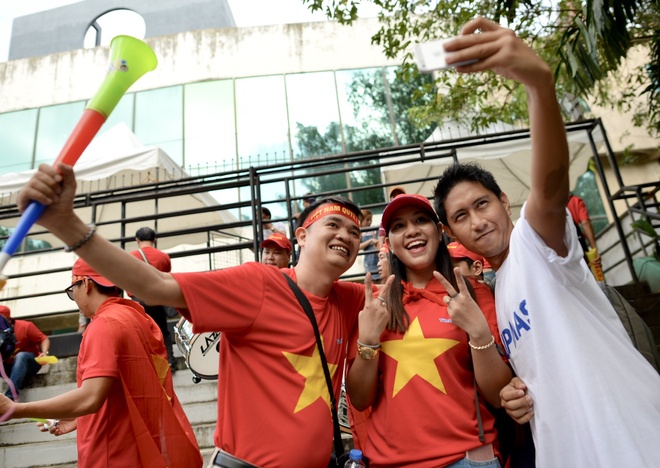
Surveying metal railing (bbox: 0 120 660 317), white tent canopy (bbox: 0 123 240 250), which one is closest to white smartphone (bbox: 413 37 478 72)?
metal railing (bbox: 0 120 660 317)

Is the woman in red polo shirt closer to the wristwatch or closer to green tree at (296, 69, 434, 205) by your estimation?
the wristwatch

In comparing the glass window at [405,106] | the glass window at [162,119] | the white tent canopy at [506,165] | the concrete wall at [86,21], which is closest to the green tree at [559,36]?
the white tent canopy at [506,165]

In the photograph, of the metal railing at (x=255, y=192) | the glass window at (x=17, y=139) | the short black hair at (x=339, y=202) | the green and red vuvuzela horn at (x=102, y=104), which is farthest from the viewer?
the glass window at (x=17, y=139)

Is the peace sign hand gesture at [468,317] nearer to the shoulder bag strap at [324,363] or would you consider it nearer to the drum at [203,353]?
the shoulder bag strap at [324,363]

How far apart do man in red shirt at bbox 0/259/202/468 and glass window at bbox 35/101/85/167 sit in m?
12.4

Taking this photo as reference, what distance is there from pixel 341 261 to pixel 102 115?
3.67 ft

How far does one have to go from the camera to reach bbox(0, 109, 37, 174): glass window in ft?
41.8

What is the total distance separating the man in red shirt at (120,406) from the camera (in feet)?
6.97

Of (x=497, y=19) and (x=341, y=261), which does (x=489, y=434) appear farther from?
(x=497, y=19)

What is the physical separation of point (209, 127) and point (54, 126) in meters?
4.62

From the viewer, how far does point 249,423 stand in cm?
172

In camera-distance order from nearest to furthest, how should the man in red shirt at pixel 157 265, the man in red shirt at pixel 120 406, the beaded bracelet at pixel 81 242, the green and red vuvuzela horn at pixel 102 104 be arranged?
the green and red vuvuzela horn at pixel 102 104
the beaded bracelet at pixel 81 242
the man in red shirt at pixel 120 406
the man in red shirt at pixel 157 265

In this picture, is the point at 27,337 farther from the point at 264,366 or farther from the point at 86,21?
the point at 86,21

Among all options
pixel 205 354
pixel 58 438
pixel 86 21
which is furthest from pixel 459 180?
pixel 86 21
